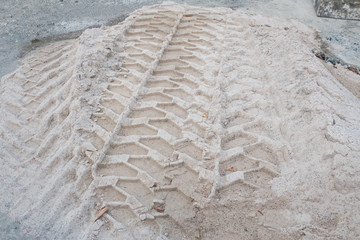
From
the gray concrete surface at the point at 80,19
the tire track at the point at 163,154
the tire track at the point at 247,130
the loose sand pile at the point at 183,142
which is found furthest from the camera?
the gray concrete surface at the point at 80,19

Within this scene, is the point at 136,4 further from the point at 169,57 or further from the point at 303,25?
the point at 303,25

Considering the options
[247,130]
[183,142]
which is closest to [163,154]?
[183,142]

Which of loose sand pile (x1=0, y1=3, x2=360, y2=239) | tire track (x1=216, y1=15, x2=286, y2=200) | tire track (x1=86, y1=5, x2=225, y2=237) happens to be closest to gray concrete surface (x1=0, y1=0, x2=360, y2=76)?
loose sand pile (x1=0, y1=3, x2=360, y2=239)

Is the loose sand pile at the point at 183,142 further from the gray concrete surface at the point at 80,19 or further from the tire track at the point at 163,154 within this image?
the gray concrete surface at the point at 80,19

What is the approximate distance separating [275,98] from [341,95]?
0.67 m

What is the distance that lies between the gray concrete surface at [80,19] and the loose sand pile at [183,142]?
105 centimetres

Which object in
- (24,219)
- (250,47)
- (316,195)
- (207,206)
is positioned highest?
(250,47)

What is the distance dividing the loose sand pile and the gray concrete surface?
105 centimetres

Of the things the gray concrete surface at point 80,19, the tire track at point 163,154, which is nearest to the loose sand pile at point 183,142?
the tire track at point 163,154

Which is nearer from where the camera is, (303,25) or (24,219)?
(24,219)

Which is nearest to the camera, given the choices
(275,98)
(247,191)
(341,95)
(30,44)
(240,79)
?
(247,191)

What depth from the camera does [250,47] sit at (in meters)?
4.27

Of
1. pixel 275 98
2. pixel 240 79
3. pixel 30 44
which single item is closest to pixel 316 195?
pixel 275 98

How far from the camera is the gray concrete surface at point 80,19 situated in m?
4.82
